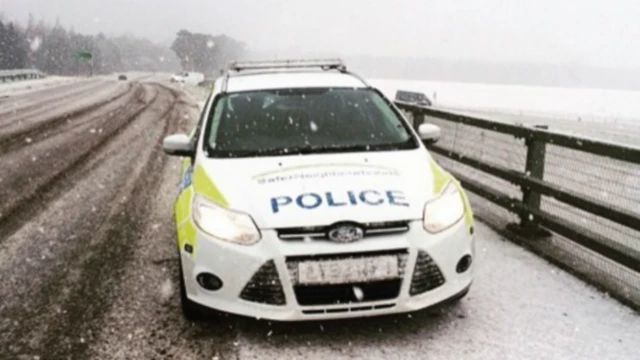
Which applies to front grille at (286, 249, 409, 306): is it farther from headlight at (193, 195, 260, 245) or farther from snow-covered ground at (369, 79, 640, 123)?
snow-covered ground at (369, 79, 640, 123)

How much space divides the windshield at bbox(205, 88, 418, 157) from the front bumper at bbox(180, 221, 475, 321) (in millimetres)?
1114

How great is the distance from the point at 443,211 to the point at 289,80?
2420mm

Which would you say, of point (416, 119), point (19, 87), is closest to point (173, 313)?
point (416, 119)

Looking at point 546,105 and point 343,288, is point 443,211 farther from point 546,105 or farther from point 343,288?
A: point 546,105

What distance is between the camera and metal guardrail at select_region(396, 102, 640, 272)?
197 inches

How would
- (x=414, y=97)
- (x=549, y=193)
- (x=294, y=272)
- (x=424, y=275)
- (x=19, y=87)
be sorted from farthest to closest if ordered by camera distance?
(x=414, y=97)
(x=19, y=87)
(x=549, y=193)
(x=424, y=275)
(x=294, y=272)

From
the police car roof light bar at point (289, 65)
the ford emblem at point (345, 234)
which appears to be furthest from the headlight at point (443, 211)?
the police car roof light bar at point (289, 65)

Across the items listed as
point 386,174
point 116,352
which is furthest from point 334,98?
point 116,352

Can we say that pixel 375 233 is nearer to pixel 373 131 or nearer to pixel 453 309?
pixel 453 309

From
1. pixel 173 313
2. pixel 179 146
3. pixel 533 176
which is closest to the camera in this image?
pixel 173 313

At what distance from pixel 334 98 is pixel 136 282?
225 cm

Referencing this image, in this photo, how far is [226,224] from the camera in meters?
4.04

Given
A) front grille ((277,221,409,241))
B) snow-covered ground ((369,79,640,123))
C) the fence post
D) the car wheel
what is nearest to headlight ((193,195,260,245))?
front grille ((277,221,409,241))

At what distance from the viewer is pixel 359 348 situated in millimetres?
4051
